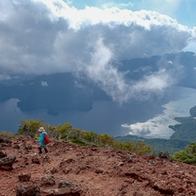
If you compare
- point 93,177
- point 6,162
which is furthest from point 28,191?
point 6,162

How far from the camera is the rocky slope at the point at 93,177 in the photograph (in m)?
9.45

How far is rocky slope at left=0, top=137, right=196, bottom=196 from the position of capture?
9445 millimetres

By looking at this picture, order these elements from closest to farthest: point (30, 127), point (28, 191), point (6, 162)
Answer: point (28, 191) → point (6, 162) → point (30, 127)

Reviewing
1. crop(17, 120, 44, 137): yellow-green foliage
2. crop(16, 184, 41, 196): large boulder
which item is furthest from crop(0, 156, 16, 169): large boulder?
crop(17, 120, 44, 137): yellow-green foliage

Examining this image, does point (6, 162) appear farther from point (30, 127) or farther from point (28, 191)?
point (30, 127)

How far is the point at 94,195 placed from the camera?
960 centimetres

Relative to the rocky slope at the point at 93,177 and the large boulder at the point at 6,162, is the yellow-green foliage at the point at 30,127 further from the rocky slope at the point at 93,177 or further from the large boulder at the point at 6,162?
the large boulder at the point at 6,162

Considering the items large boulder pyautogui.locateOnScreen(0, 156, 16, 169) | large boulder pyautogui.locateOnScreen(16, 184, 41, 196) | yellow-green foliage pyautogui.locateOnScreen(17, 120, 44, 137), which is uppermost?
yellow-green foliage pyautogui.locateOnScreen(17, 120, 44, 137)

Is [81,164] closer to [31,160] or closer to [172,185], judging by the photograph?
[31,160]

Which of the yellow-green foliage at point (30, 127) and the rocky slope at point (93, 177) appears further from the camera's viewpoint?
the yellow-green foliage at point (30, 127)

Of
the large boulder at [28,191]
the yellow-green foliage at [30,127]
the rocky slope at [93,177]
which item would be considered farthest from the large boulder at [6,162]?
the yellow-green foliage at [30,127]

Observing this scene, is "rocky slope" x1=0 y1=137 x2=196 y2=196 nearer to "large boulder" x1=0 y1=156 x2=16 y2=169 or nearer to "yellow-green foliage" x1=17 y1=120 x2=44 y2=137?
"large boulder" x1=0 y1=156 x2=16 y2=169

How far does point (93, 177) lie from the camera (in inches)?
447

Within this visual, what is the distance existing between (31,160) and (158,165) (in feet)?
22.8
